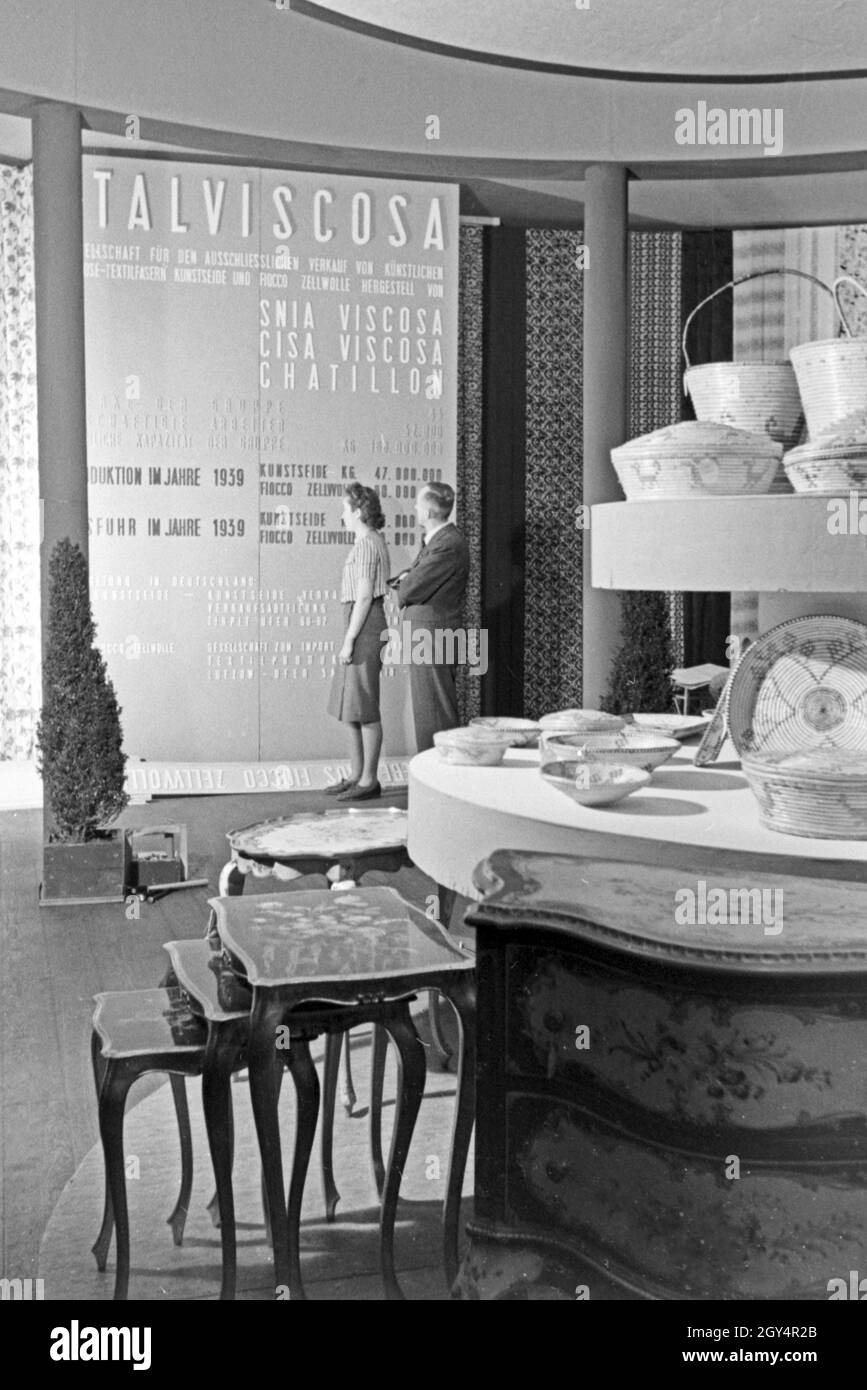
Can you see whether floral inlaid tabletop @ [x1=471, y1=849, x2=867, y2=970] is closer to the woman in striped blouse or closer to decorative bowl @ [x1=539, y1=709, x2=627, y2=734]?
decorative bowl @ [x1=539, y1=709, x2=627, y2=734]

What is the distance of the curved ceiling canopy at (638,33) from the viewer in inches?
215

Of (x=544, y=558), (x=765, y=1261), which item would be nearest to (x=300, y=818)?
(x=765, y=1261)

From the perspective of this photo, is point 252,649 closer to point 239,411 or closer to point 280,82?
point 239,411

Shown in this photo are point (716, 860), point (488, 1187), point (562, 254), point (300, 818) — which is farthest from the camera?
point (562, 254)

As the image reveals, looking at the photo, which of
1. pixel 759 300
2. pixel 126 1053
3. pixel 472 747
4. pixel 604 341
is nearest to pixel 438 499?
pixel 604 341

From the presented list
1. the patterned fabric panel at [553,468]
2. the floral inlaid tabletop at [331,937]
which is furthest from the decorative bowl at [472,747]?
the patterned fabric panel at [553,468]

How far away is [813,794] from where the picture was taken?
2.10 m

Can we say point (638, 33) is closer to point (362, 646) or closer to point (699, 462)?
point (362, 646)

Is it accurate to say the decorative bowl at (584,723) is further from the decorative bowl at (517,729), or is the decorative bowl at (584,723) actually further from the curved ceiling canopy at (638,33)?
the curved ceiling canopy at (638,33)

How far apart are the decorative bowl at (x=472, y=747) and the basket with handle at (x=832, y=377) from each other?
2.81 feet

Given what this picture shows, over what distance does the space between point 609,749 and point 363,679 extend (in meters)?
3.99

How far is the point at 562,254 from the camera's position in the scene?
834 cm

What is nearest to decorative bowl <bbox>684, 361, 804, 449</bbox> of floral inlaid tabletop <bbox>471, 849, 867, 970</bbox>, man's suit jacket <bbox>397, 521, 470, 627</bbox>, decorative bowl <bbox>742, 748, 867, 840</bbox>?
decorative bowl <bbox>742, 748, 867, 840</bbox>

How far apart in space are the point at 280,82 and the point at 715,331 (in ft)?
12.8
